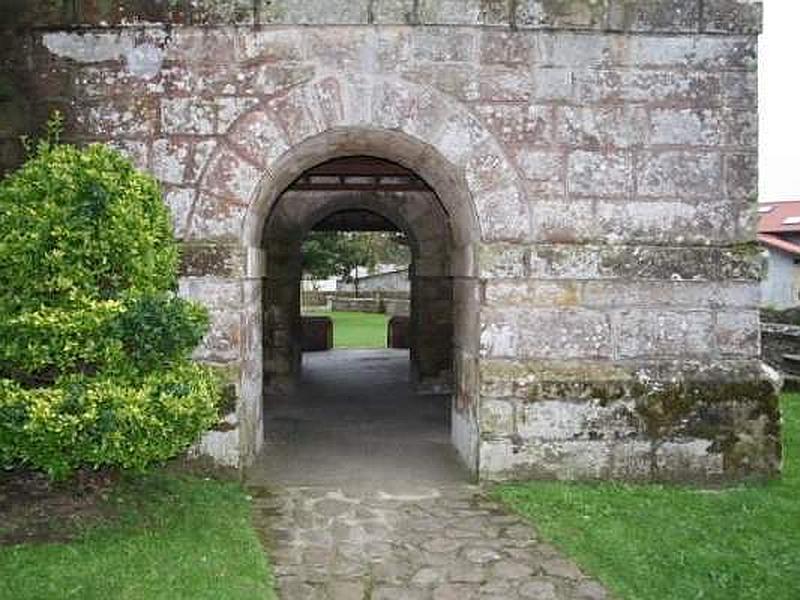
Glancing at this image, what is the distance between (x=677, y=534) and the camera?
4594 mm

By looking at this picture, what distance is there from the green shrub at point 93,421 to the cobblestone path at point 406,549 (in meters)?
0.88

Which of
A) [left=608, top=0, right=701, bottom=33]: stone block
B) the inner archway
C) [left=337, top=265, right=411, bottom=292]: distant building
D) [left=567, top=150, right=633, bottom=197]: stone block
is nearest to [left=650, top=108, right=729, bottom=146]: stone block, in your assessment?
[left=567, top=150, right=633, bottom=197]: stone block

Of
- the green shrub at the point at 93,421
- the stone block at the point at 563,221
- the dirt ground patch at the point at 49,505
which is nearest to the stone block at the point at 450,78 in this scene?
the stone block at the point at 563,221

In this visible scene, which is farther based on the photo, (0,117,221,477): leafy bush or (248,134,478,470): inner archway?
(248,134,478,470): inner archway

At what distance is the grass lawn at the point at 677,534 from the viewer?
3928 millimetres

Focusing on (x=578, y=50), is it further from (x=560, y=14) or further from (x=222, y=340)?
(x=222, y=340)

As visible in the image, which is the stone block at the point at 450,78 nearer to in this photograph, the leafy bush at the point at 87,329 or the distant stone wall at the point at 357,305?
the leafy bush at the point at 87,329

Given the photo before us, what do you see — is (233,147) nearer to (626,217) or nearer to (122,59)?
→ (122,59)

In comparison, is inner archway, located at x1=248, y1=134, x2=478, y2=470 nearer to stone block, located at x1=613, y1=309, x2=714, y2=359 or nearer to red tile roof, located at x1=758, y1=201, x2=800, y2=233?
stone block, located at x1=613, y1=309, x2=714, y2=359

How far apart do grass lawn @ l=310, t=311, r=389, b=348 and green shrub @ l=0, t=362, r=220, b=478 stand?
42.3 feet

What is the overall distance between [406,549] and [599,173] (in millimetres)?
2996

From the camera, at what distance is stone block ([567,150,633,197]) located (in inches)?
222

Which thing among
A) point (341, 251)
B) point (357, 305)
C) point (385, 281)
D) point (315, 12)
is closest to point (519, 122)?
point (315, 12)

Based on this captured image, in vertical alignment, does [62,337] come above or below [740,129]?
below
